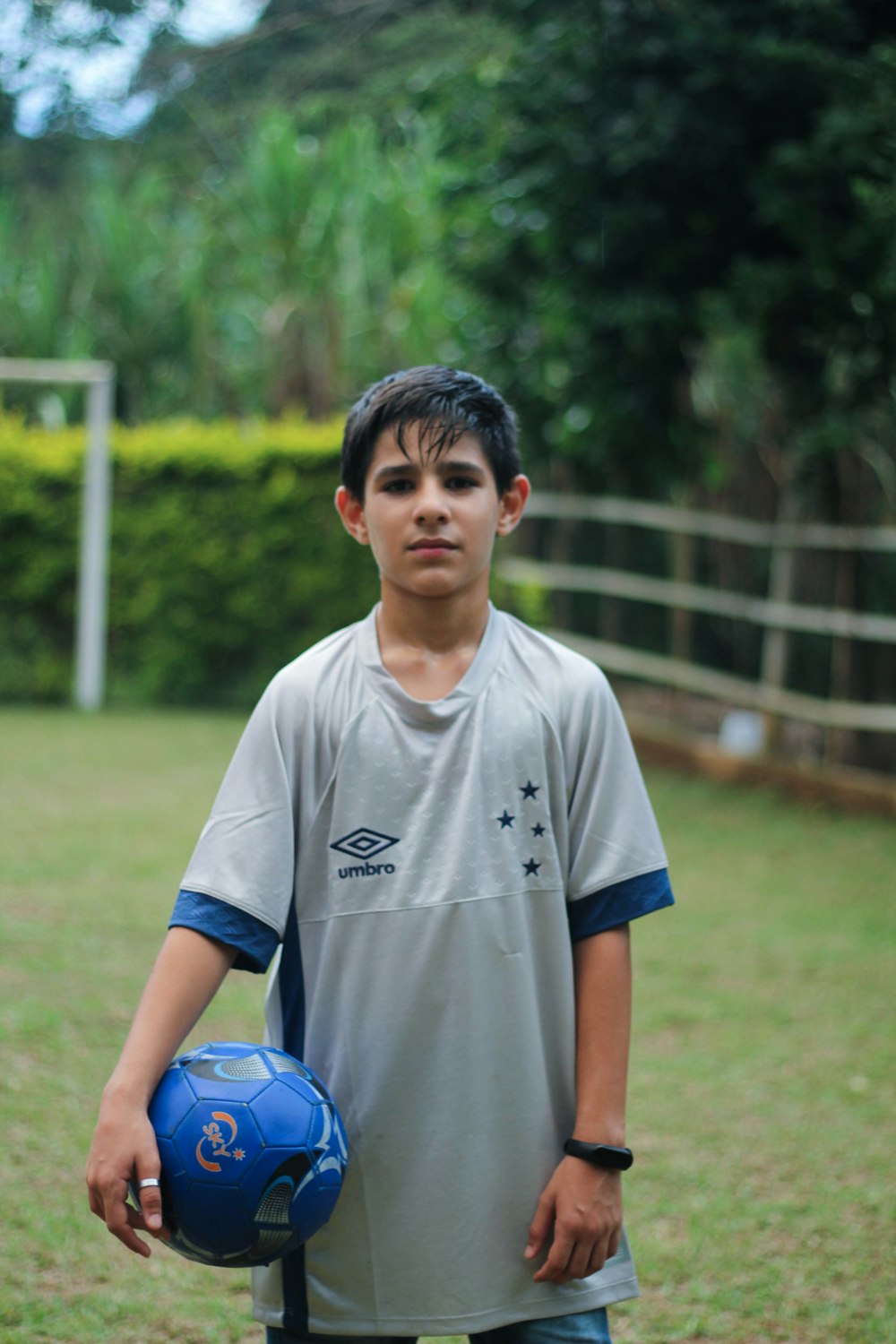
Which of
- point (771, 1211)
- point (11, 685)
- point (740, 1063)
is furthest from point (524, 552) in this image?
point (771, 1211)

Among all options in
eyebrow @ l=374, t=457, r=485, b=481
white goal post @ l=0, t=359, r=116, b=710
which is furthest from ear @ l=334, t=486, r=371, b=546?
white goal post @ l=0, t=359, r=116, b=710

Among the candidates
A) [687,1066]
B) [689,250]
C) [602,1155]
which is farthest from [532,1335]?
[689,250]

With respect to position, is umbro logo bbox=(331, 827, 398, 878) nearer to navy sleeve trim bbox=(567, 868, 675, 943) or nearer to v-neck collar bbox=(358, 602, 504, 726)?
v-neck collar bbox=(358, 602, 504, 726)

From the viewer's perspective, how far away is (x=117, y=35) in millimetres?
21125

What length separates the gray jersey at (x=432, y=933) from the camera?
1777mm

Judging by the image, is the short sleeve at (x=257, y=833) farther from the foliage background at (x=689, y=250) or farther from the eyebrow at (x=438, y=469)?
the foliage background at (x=689, y=250)

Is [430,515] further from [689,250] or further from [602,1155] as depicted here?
[689,250]

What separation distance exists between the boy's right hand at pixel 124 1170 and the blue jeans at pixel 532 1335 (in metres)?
0.26

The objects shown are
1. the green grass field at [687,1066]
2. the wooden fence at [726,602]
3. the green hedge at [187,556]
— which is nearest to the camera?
the green grass field at [687,1066]

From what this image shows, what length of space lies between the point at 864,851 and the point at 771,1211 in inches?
147

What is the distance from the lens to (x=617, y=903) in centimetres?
185

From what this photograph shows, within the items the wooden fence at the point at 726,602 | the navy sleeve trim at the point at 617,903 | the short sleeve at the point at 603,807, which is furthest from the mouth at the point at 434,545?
the wooden fence at the point at 726,602

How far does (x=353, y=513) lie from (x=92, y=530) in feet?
29.2

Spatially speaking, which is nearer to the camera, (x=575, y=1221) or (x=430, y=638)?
(x=575, y=1221)
